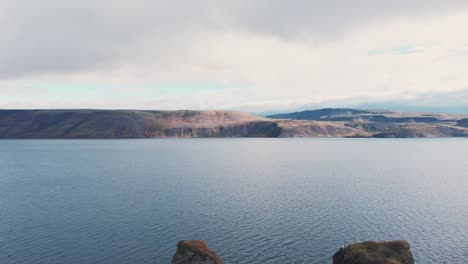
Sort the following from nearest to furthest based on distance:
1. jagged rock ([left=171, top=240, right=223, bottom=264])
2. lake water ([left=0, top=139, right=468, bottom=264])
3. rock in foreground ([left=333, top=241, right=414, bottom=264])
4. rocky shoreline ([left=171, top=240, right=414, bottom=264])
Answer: rock in foreground ([left=333, top=241, right=414, bottom=264]) < rocky shoreline ([left=171, top=240, right=414, bottom=264]) < jagged rock ([left=171, top=240, right=223, bottom=264]) < lake water ([left=0, top=139, right=468, bottom=264])

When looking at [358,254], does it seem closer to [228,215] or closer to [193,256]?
[193,256]

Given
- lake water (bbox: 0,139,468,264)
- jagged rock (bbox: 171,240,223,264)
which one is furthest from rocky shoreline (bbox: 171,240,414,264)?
lake water (bbox: 0,139,468,264)

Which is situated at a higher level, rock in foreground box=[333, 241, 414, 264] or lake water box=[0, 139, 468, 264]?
rock in foreground box=[333, 241, 414, 264]

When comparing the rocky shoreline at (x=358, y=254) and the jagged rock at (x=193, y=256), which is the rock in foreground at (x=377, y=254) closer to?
the rocky shoreline at (x=358, y=254)

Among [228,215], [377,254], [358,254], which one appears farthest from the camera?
[228,215]

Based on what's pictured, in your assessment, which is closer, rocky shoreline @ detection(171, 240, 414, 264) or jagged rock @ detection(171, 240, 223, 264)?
rocky shoreline @ detection(171, 240, 414, 264)

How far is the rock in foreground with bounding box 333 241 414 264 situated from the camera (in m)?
40.4

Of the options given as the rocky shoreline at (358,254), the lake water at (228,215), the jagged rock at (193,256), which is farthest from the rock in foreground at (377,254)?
the jagged rock at (193,256)

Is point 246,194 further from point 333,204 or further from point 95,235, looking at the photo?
point 95,235

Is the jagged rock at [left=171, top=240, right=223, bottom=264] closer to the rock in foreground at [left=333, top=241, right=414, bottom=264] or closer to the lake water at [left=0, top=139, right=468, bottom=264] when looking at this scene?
the lake water at [left=0, top=139, right=468, bottom=264]

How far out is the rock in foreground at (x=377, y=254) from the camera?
133 feet

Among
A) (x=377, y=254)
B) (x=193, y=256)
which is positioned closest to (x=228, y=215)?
(x=193, y=256)

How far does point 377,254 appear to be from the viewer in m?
41.1

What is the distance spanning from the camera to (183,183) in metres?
106
